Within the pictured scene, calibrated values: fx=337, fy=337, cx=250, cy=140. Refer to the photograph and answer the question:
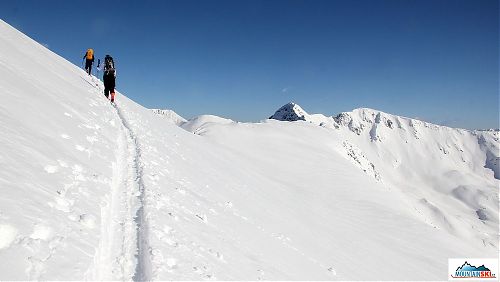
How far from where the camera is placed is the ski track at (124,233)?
20.4 feet

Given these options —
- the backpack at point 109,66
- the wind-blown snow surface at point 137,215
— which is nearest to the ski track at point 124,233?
the wind-blown snow surface at point 137,215

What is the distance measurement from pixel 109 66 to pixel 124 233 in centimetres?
1953

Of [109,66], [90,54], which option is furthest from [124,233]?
[90,54]

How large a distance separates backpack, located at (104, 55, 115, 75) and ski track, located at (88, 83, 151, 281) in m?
14.0

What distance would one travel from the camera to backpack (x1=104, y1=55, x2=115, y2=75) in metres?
23.8

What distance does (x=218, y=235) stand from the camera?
33.0 feet

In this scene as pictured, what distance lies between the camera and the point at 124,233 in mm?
7520

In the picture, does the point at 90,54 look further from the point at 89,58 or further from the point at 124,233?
the point at 124,233

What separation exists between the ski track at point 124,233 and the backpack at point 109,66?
14048 millimetres

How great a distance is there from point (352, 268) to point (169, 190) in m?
9.30

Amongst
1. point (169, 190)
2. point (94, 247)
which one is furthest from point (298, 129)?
point (94, 247)

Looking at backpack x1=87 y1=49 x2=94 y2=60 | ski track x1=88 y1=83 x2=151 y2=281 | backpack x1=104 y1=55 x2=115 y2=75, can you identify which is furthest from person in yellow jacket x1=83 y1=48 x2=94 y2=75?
ski track x1=88 y1=83 x2=151 y2=281

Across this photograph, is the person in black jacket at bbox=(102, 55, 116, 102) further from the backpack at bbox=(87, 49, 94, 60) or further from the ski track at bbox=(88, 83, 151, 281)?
the ski track at bbox=(88, 83, 151, 281)

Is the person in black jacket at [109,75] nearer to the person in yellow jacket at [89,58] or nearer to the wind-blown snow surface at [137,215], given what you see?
the wind-blown snow surface at [137,215]
